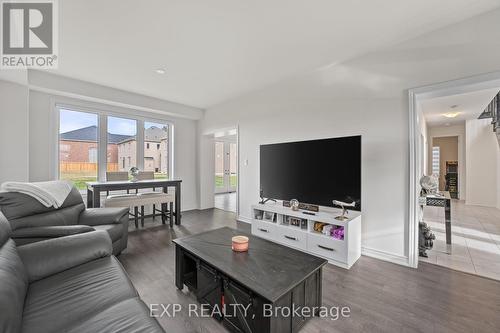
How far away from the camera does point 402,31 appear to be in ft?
7.29

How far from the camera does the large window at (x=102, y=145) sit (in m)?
3.82

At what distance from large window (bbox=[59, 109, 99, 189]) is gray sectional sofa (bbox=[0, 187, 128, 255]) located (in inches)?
63.5

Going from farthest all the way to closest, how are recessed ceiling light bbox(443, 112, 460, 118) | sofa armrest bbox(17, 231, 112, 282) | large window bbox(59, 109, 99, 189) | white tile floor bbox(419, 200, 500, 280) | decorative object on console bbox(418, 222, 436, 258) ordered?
recessed ceiling light bbox(443, 112, 460, 118), large window bbox(59, 109, 99, 189), decorative object on console bbox(418, 222, 436, 258), white tile floor bbox(419, 200, 500, 280), sofa armrest bbox(17, 231, 112, 282)

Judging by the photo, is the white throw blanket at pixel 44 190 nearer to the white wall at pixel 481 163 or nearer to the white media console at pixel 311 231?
the white media console at pixel 311 231

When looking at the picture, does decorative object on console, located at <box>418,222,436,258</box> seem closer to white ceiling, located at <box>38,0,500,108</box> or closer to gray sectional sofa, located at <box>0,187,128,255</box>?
white ceiling, located at <box>38,0,500,108</box>

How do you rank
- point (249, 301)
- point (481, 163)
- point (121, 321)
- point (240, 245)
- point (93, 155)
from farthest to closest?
point (481, 163), point (93, 155), point (240, 245), point (249, 301), point (121, 321)

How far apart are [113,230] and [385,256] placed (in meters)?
3.31

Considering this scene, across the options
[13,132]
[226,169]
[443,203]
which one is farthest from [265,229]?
[226,169]

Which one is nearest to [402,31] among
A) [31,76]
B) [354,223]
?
[354,223]

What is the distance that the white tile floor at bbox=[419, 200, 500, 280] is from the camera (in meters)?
A: 2.38

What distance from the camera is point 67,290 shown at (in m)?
1.27

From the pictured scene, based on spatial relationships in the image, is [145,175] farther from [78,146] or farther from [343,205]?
[343,205]

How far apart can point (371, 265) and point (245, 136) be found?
9.87ft

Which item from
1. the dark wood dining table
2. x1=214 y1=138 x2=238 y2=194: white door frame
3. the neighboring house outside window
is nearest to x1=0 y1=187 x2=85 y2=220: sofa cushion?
the dark wood dining table
